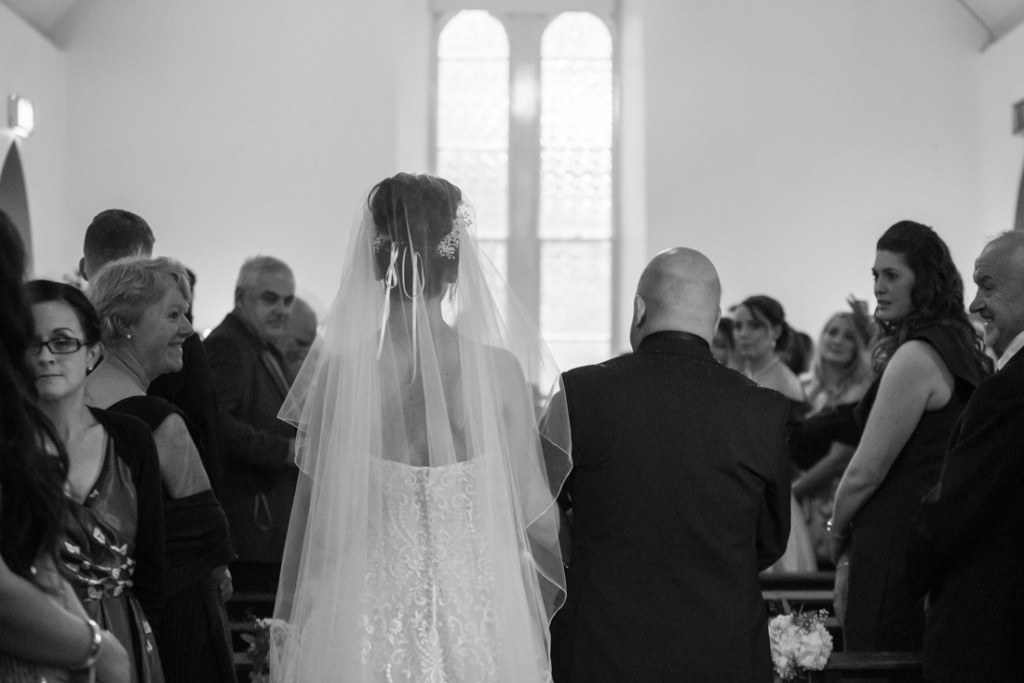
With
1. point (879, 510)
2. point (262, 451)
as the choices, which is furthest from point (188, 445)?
point (879, 510)

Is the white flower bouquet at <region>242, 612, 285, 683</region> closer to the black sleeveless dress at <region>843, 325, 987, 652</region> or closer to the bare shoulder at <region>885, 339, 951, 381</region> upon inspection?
Result: the black sleeveless dress at <region>843, 325, 987, 652</region>

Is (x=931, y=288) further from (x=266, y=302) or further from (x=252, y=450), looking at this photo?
(x=266, y=302)

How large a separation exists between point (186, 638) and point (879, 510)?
201cm

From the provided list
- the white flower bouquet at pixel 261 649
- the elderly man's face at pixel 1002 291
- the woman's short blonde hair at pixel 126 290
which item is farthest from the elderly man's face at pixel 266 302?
the elderly man's face at pixel 1002 291

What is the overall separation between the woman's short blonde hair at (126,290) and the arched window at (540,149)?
7.34 metres

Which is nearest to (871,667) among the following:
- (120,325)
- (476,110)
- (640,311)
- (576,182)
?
(640,311)

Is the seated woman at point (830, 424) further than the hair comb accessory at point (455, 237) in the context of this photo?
Yes

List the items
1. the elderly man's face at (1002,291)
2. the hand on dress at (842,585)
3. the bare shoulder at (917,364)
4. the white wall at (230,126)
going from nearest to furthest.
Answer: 1. the elderly man's face at (1002,291)
2. the bare shoulder at (917,364)
3. the hand on dress at (842,585)
4. the white wall at (230,126)

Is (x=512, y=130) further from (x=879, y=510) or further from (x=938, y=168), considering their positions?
(x=879, y=510)

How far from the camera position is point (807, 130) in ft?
32.0

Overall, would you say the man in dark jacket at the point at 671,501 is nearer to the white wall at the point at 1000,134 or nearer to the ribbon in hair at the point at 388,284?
the ribbon in hair at the point at 388,284

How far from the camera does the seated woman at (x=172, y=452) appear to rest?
2.96m

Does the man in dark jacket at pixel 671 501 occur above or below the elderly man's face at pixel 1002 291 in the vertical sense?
below

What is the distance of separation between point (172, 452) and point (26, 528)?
127cm
